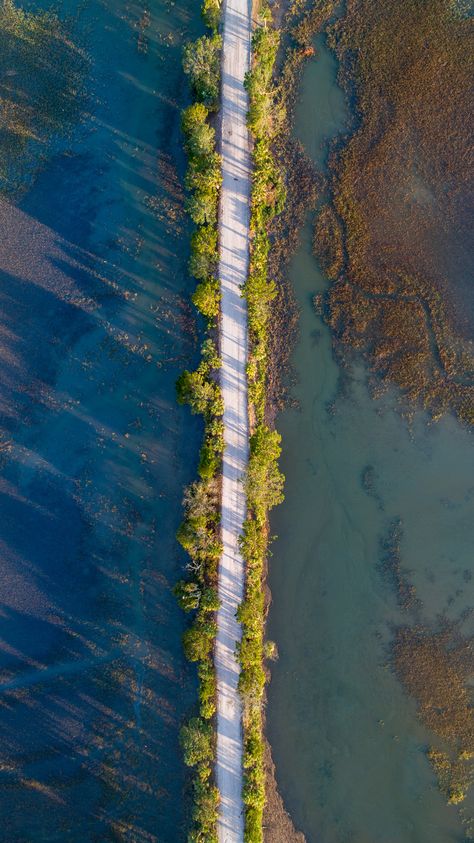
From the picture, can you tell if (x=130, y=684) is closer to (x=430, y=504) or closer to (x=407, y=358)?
(x=430, y=504)

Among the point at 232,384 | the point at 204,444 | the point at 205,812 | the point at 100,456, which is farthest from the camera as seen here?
the point at 100,456

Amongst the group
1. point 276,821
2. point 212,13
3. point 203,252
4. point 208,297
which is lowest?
point 276,821

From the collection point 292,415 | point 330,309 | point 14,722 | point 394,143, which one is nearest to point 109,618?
point 14,722

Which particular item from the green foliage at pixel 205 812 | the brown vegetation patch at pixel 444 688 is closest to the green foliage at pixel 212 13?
the brown vegetation patch at pixel 444 688

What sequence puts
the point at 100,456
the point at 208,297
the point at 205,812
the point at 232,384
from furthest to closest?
the point at 100,456
the point at 232,384
the point at 208,297
the point at 205,812

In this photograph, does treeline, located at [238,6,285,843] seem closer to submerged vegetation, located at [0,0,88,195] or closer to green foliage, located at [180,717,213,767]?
green foliage, located at [180,717,213,767]

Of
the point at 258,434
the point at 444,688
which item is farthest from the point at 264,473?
the point at 444,688

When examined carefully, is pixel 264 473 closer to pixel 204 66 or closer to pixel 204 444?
pixel 204 444
